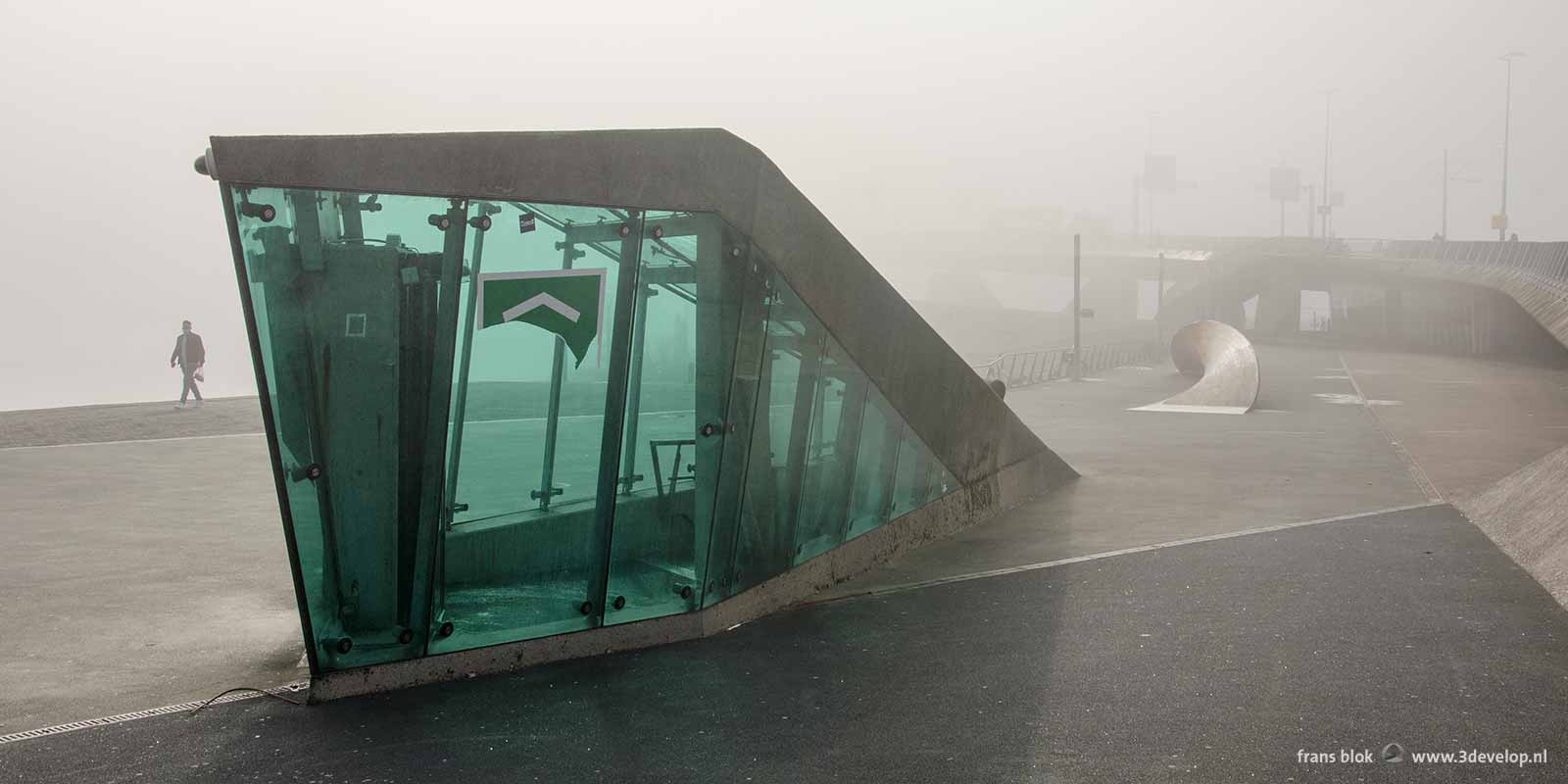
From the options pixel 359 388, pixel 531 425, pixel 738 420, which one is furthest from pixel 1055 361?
pixel 359 388

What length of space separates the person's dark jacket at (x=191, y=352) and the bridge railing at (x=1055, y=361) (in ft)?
62.9

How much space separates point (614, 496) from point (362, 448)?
5.20ft

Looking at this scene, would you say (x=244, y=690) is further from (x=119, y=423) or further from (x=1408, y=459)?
(x=119, y=423)

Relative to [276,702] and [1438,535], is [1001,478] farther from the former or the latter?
[276,702]

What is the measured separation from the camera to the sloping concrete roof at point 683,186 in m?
6.50

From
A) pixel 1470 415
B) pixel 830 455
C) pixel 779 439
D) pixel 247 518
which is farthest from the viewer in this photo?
pixel 1470 415

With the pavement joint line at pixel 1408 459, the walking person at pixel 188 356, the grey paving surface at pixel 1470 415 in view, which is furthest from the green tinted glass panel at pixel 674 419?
the walking person at pixel 188 356

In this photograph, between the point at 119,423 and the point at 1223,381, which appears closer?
the point at 119,423

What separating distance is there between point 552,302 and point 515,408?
0.68 m

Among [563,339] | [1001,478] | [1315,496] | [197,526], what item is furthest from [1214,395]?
[563,339]

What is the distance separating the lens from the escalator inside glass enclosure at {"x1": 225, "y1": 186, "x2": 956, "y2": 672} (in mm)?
6758

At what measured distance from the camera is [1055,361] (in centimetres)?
5053

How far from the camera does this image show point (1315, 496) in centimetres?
1447

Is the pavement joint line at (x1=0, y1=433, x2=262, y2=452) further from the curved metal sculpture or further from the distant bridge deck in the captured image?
the curved metal sculpture
